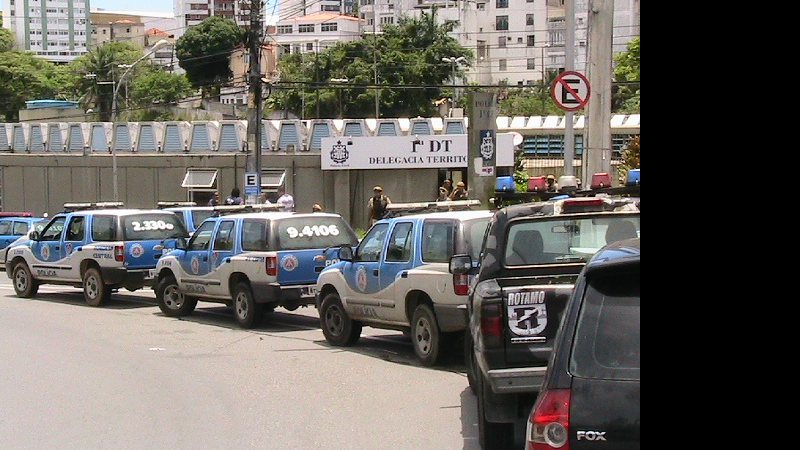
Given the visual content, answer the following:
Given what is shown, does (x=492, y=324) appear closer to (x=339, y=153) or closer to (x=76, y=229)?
(x=76, y=229)

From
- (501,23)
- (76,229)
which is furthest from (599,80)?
(501,23)

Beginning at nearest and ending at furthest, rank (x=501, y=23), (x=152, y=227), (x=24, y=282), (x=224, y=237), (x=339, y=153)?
(x=224, y=237)
(x=152, y=227)
(x=24, y=282)
(x=339, y=153)
(x=501, y=23)

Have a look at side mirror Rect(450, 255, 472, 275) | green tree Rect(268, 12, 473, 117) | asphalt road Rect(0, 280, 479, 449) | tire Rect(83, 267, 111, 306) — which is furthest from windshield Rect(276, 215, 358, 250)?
green tree Rect(268, 12, 473, 117)

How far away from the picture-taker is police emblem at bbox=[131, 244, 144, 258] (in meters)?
19.8

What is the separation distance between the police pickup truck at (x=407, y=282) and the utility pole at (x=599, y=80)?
174 inches

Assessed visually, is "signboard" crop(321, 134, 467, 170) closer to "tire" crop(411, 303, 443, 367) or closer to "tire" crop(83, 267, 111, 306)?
"tire" crop(83, 267, 111, 306)

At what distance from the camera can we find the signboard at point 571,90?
15.3m

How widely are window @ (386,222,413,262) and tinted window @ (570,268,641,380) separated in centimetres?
804

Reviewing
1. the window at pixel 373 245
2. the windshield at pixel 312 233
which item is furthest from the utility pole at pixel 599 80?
the window at pixel 373 245

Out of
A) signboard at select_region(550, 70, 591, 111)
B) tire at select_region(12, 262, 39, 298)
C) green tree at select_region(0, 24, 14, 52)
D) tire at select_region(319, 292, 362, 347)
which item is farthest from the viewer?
green tree at select_region(0, 24, 14, 52)

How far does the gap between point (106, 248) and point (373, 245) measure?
807 centimetres

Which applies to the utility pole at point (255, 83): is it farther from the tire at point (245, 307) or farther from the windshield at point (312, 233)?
the windshield at point (312, 233)

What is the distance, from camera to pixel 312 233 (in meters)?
16.2
